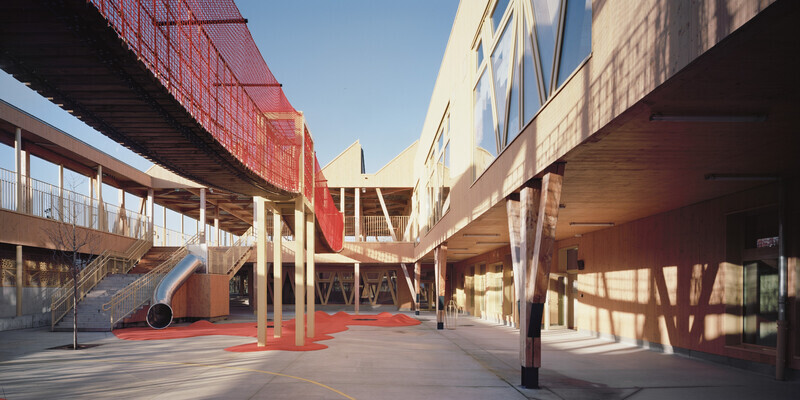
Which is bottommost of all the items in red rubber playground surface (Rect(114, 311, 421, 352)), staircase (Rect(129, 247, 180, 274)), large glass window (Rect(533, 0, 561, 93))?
red rubber playground surface (Rect(114, 311, 421, 352))

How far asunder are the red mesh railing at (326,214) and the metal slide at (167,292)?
248 inches

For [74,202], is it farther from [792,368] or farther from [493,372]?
[792,368]

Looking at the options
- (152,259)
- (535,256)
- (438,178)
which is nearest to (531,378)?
(535,256)

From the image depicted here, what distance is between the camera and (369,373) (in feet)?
32.3

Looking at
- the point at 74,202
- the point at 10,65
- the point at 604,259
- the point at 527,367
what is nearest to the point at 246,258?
the point at 74,202

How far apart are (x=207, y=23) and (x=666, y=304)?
11177 mm

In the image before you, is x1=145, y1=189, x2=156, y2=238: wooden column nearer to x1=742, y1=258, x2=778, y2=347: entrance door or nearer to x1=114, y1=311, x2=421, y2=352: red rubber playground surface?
x1=114, y1=311, x2=421, y2=352: red rubber playground surface

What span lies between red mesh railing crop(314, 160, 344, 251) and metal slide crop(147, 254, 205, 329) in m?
6.31

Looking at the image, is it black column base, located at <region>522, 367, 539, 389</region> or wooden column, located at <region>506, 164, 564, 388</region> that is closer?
wooden column, located at <region>506, 164, 564, 388</region>

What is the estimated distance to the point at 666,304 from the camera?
12.9m

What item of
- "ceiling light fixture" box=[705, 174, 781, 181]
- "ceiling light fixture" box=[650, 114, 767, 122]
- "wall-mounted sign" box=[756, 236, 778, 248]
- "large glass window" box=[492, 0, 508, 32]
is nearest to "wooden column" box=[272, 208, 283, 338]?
"large glass window" box=[492, 0, 508, 32]

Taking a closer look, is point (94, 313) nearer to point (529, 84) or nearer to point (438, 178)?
point (438, 178)

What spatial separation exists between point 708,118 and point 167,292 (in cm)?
2111

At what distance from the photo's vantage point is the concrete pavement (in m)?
8.06
